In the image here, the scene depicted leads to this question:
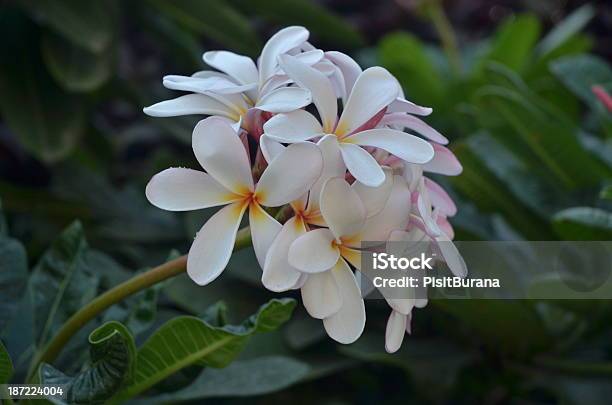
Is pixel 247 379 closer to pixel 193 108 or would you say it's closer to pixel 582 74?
pixel 193 108

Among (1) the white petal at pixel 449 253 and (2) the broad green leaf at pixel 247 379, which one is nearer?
(1) the white petal at pixel 449 253

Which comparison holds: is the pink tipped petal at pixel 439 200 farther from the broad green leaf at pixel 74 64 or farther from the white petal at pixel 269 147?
the broad green leaf at pixel 74 64

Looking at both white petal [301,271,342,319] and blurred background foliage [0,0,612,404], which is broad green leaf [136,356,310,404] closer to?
blurred background foliage [0,0,612,404]

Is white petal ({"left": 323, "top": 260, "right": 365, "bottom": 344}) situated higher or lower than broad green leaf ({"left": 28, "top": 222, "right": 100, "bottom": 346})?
higher

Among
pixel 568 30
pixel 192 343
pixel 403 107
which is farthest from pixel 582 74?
pixel 192 343

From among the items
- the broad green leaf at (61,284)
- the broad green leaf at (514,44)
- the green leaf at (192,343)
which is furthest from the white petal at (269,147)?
the broad green leaf at (514,44)

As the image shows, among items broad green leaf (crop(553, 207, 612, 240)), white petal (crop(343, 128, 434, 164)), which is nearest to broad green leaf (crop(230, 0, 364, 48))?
broad green leaf (crop(553, 207, 612, 240))
